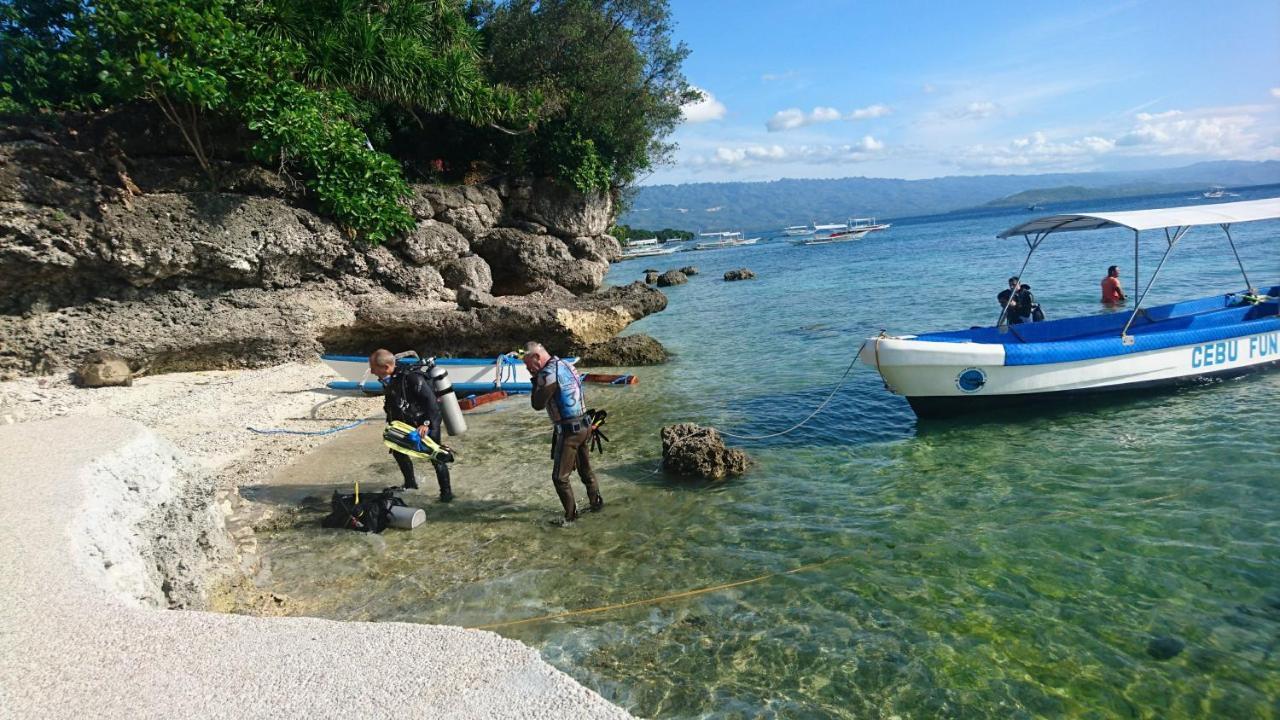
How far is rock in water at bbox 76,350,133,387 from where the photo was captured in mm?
11789

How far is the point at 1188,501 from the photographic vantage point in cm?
Answer: 682

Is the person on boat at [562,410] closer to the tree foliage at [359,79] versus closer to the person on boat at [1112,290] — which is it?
the tree foliage at [359,79]

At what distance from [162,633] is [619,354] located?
12791 mm

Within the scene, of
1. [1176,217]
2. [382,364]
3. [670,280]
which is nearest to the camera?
[382,364]

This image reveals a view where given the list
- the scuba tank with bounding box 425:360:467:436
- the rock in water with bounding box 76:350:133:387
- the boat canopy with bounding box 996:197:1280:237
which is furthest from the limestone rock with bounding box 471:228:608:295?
the boat canopy with bounding box 996:197:1280:237

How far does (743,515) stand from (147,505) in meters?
5.52

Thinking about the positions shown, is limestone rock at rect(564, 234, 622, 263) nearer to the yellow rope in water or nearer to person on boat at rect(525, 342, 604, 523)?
person on boat at rect(525, 342, 604, 523)

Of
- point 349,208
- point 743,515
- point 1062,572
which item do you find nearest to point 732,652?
point 743,515

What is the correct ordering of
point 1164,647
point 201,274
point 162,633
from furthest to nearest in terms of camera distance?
1. point 201,274
2. point 1164,647
3. point 162,633

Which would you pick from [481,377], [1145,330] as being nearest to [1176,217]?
[1145,330]

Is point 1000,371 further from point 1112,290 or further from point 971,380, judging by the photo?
point 1112,290

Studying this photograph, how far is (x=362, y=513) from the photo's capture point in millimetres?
7266

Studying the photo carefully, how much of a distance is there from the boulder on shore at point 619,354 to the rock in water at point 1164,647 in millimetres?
12113

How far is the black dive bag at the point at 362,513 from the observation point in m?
7.23
